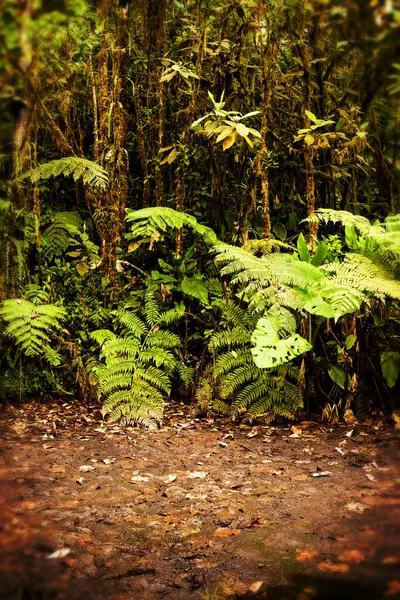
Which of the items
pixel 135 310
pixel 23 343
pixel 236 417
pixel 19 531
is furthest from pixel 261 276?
pixel 19 531

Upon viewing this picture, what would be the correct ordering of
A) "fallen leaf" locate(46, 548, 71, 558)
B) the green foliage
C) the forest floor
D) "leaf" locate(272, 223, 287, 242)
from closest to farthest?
the forest floor → "fallen leaf" locate(46, 548, 71, 558) → the green foliage → "leaf" locate(272, 223, 287, 242)

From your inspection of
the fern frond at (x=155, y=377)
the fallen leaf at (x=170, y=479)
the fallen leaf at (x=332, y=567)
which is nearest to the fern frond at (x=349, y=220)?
the fern frond at (x=155, y=377)

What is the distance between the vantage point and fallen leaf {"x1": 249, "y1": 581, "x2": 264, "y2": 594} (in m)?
1.99

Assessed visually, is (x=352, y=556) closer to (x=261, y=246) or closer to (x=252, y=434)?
(x=252, y=434)

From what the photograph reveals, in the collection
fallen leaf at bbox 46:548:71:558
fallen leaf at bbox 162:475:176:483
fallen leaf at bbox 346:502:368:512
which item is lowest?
fallen leaf at bbox 162:475:176:483

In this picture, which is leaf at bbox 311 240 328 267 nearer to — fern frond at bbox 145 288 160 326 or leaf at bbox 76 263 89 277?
fern frond at bbox 145 288 160 326

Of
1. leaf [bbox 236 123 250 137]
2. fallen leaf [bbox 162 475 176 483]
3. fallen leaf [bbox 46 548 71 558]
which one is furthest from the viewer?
leaf [bbox 236 123 250 137]

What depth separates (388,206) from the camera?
18.8ft

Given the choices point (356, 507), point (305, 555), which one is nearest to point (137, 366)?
point (356, 507)

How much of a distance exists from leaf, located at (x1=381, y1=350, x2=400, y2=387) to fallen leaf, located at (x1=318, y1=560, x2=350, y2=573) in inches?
84.7

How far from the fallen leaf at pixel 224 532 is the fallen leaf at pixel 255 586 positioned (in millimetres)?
468

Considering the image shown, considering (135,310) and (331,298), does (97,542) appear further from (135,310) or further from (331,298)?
(135,310)

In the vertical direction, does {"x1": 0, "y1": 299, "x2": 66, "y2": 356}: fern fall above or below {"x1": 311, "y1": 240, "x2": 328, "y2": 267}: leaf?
below

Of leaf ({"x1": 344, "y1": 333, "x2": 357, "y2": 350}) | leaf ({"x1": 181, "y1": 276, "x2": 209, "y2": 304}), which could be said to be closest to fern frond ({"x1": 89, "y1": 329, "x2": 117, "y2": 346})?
leaf ({"x1": 181, "y1": 276, "x2": 209, "y2": 304})
